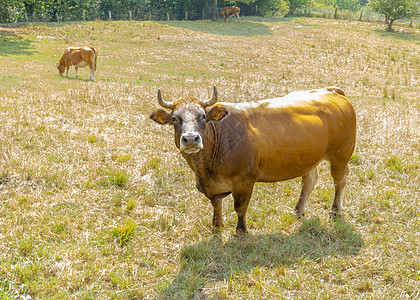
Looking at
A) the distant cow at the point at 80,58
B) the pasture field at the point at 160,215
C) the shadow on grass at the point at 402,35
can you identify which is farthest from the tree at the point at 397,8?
the distant cow at the point at 80,58

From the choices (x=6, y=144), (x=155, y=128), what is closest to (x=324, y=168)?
(x=155, y=128)

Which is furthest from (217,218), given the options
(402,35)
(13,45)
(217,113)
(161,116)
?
(402,35)

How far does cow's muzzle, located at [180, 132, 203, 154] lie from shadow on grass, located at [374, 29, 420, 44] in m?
41.0

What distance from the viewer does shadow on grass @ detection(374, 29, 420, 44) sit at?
39388 millimetres

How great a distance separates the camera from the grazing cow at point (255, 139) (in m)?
5.03

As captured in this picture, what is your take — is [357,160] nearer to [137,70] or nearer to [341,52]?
[137,70]

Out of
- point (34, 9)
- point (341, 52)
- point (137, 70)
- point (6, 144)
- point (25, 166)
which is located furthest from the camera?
point (34, 9)

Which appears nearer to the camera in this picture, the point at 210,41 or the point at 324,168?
the point at 324,168

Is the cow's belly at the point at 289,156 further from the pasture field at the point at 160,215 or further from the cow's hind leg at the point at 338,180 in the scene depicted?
the pasture field at the point at 160,215

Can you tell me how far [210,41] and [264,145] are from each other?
28.0 metres

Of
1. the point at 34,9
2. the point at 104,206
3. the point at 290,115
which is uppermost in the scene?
the point at 34,9

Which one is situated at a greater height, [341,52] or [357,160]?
[341,52]

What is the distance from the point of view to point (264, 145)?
17.8 feet

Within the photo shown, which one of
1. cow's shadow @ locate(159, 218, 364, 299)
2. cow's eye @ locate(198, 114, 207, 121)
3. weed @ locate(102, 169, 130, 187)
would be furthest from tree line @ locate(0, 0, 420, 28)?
cow's shadow @ locate(159, 218, 364, 299)
